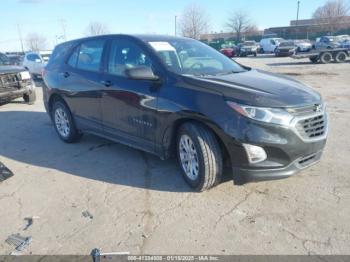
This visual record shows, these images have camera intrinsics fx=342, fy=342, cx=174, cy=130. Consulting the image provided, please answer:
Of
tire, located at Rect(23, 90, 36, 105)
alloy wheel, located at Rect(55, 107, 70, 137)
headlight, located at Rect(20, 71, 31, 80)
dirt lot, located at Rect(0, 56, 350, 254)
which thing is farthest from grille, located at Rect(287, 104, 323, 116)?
tire, located at Rect(23, 90, 36, 105)

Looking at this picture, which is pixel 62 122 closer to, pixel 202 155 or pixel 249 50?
pixel 202 155

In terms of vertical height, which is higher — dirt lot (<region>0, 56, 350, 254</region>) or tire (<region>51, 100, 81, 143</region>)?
tire (<region>51, 100, 81, 143</region>)

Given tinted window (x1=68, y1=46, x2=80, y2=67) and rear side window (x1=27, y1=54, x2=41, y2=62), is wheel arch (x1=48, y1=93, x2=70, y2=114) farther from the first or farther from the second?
rear side window (x1=27, y1=54, x2=41, y2=62)

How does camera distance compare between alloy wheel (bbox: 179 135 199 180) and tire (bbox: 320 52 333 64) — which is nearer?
alloy wheel (bbox: 179 135 199 180)

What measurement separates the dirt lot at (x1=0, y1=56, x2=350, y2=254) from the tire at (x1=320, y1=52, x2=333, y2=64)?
783 inches

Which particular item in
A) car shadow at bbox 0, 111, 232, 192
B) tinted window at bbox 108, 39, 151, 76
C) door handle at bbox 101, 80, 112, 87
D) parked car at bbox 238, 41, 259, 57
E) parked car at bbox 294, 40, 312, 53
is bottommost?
parked car at bbox 238, 41, 259, 57

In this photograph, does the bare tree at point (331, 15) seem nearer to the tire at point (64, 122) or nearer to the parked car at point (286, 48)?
the parked car at point (286, 48)

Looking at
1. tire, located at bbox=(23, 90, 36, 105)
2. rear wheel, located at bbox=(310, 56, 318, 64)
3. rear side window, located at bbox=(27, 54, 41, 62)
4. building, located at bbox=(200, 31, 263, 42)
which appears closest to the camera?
tire, located at bbox=(23, 90, 36, 105)

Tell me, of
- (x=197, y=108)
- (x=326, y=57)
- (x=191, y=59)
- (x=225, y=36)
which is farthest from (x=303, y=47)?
(x=225, y=36)

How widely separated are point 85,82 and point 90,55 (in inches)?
17.0

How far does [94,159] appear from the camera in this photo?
514 centimetres

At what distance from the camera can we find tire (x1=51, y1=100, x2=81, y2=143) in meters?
5.82

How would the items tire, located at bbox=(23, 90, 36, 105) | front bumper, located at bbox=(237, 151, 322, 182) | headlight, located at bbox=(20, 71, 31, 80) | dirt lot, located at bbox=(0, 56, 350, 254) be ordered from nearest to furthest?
dirt lot, located at bbox=(0, 56, 350, 254) → front bumper, located at bbox=(237, 151, 322, 182) → headlight, located at bbox=(20, 71, 31, 80) → tire, located at bbox=(23, 90, 36, 105)

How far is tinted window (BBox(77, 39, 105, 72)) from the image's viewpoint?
5000 millimetres
